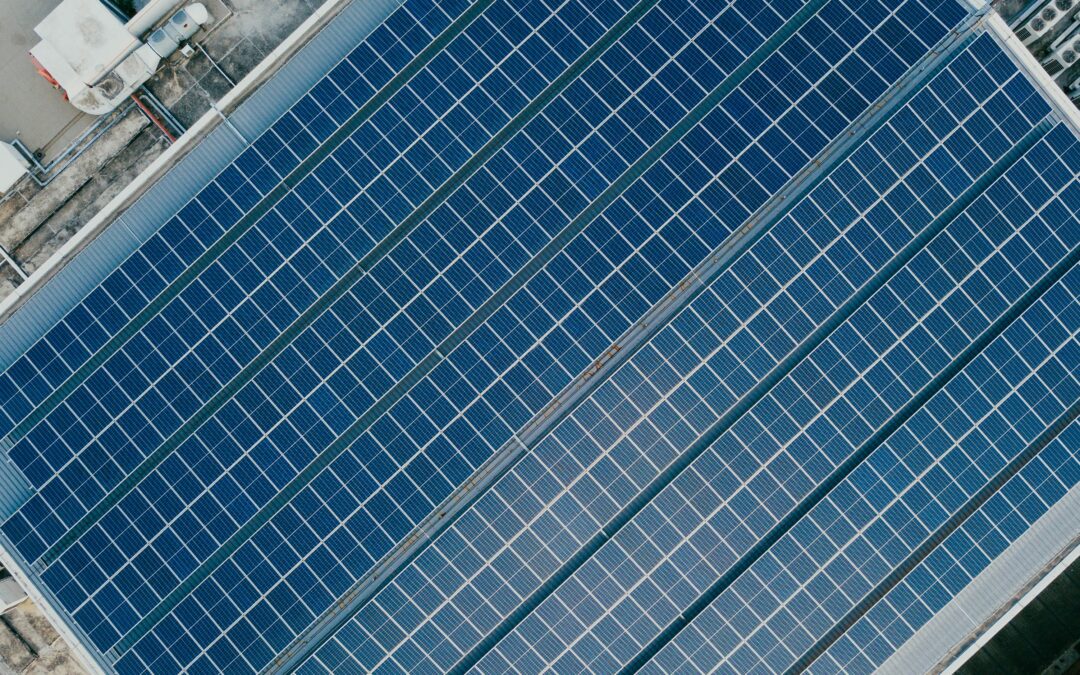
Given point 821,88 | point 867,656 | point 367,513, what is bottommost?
point 867,656

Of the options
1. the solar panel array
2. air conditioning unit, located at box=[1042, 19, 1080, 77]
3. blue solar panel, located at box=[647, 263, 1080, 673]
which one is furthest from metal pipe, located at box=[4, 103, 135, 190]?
air conditioning unit, located at box=[1042, 19, 1080, 77]

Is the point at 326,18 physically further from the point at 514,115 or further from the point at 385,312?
the point at 385,312

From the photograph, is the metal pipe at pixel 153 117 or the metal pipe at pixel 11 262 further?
the metal pipe at pixel 11 262

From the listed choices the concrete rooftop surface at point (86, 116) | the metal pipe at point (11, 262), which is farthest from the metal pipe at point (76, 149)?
the metal pipe at point (11, 262)

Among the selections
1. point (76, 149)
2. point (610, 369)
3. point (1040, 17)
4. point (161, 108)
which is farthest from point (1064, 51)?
point (76, 149)

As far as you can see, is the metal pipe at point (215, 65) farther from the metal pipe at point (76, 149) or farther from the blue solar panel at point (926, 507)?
the blue solar panel at point (926, 507)

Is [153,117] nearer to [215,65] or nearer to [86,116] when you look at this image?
[215,65]

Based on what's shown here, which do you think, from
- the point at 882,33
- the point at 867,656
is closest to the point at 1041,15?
the point at 882,33
